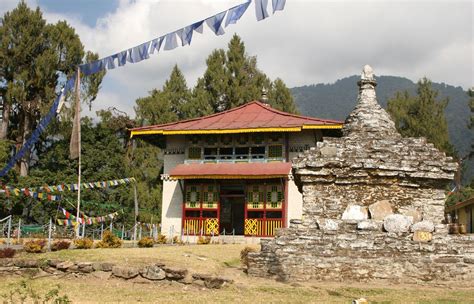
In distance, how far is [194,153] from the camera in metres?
28.1

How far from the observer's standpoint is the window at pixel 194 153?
92.0ft

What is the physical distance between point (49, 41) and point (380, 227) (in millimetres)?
29664

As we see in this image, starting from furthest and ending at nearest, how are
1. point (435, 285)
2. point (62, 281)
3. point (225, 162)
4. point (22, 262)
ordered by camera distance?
1. point (225, 162)
2. point (22, 262)
3. point (62, 281)
4. point (435, 285)

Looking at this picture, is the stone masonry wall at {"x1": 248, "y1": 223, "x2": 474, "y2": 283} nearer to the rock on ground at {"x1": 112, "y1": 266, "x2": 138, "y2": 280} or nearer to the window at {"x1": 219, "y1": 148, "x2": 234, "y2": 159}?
the rock on ground at {"x1": 112, "y1": 266, "x2": 138, "y2": 280}

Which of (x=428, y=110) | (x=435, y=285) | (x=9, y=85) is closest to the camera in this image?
(x=435, y=285)

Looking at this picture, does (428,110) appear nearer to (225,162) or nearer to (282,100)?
(282,100)

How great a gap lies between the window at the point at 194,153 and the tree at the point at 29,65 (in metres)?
10.5

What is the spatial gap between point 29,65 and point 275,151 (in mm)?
18367

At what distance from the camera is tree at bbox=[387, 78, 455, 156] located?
36750mm

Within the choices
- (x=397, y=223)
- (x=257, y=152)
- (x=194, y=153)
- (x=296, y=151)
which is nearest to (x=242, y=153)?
(x=257, y=152)

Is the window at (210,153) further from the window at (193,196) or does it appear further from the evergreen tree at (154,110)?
the evergreen tree at (154,110)

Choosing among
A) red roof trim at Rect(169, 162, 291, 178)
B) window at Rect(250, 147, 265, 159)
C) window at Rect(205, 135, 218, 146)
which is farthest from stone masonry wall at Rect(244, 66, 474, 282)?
window at Rect(205, 135, 218, 146)

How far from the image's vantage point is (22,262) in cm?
1184

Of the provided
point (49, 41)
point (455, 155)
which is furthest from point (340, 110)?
point (49, 41)
